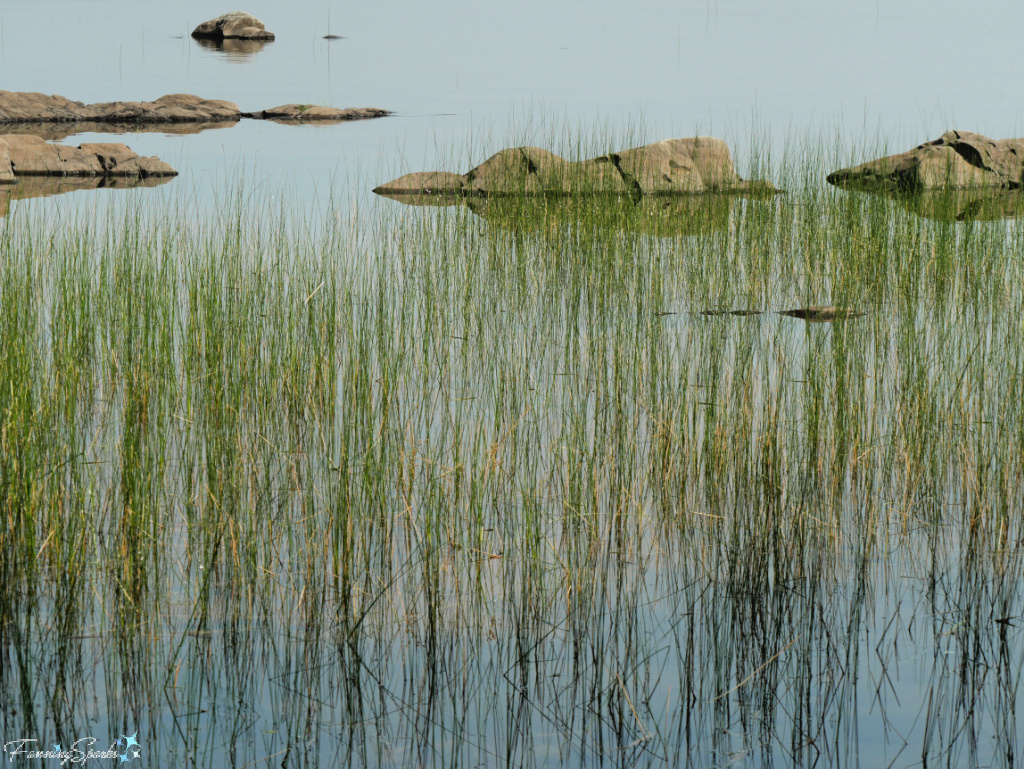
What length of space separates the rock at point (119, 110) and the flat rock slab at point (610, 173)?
8.01m

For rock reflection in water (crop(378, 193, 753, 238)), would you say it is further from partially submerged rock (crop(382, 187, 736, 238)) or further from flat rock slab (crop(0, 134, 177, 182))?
flat rock slab (crop(0, 134, 177, 182))

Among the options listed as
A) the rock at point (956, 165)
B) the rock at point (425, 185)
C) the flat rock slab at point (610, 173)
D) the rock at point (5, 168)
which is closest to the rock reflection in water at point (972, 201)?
the rock at point (956, 165)

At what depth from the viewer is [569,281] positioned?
5734mm

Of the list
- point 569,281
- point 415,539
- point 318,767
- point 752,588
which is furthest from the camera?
point 569,281

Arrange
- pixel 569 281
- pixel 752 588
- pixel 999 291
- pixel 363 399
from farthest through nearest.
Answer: pixel 569 281, pixel 999 291, pixel 363 399, pixel 752 588

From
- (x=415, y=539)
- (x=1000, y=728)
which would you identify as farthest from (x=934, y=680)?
(x=415, y=539)

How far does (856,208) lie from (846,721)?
575cm

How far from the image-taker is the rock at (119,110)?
55.0 ft

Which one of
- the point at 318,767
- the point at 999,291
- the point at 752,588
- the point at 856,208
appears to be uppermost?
the point at 856,208

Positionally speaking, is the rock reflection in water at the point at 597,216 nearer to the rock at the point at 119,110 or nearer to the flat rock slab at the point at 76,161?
the flat rock slab at the point at 76,161

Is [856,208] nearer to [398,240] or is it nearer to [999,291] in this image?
[999,291]

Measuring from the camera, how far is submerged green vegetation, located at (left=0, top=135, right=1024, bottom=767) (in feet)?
6.52

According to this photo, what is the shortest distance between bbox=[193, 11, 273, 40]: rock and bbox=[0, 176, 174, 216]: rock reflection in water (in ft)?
56.4

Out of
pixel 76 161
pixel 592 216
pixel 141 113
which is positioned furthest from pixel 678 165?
pixel 141 113
